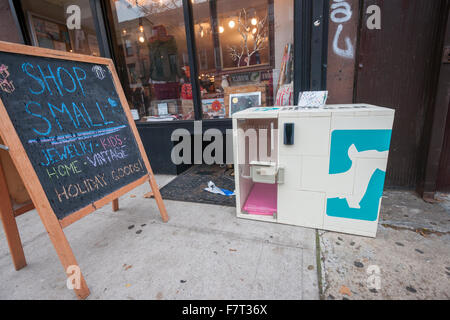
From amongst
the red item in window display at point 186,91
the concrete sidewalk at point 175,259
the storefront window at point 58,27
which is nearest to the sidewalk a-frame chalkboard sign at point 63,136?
the concrete sidewalk at point 175,259

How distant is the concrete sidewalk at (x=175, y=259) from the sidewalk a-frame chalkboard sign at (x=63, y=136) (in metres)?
0.22

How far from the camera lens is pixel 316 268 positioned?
5.04ft

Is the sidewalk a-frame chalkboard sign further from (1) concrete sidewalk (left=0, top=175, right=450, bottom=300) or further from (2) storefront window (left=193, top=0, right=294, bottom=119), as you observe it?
(2) storefront window (left=193, top=0, right=294, bottom=119)

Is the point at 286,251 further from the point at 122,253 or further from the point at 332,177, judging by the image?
the point at 122,253

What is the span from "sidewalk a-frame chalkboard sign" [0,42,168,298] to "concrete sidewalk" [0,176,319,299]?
217 millimetres

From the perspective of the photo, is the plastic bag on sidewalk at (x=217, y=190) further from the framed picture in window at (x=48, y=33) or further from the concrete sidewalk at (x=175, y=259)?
the framed picture in window at (x=48, y=33)

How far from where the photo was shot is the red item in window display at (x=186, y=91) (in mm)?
3674

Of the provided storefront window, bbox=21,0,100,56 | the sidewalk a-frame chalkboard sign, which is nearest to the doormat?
the sidewalk a-frame chalkboard sign

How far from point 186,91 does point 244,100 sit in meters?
1.08

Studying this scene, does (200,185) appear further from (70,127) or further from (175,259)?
(70,127)

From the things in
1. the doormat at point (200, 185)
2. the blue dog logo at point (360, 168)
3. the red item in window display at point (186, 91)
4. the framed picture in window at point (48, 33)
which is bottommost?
the doormat at point (200, 185)

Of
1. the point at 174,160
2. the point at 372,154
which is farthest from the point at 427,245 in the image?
the point at 174,160

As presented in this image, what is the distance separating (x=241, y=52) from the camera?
3.78 m

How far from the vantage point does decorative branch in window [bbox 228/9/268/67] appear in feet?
11.8
